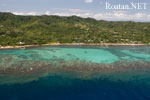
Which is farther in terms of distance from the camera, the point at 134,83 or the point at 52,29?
the point at 52,29

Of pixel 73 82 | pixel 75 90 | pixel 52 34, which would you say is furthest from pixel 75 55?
pixel 52 34

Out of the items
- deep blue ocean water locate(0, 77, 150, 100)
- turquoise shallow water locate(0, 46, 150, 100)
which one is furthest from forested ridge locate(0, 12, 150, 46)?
deep blue ocean water locate(0, 77, 150, 100)

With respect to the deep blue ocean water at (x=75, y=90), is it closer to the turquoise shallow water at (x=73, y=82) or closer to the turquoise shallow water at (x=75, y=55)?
the turquoise shallow water at (x=73, y=82)

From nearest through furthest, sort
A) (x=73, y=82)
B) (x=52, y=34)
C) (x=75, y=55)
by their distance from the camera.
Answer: (x=73, y=82) → (x=75, y=55) → (x=52, y=34)

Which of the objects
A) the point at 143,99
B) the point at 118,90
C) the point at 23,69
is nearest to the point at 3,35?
the point at 23,69

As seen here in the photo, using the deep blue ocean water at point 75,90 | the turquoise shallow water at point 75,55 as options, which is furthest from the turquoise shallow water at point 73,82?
the turquoise shallow water at point 75,55

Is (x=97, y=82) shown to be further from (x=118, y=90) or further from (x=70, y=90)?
(x=70, y=90)

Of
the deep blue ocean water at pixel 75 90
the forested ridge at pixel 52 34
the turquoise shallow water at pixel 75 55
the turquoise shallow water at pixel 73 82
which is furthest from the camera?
the forested ridge at pixel 52 34

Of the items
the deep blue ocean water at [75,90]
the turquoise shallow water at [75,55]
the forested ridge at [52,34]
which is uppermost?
the forested ridge at [52,34]

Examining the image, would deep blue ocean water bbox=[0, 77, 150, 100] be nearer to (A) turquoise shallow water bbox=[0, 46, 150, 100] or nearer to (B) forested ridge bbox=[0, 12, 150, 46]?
(A) turquoise shallow water bbox=[0, 46, 150, 100]

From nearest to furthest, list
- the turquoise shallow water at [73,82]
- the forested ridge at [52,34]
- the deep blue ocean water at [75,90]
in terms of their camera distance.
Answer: the deep blue ocean water at [75,90], the turquoise shallow water at [73,82], the forested ridge at [52,34]

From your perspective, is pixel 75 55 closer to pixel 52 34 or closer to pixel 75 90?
pixel 75 90
